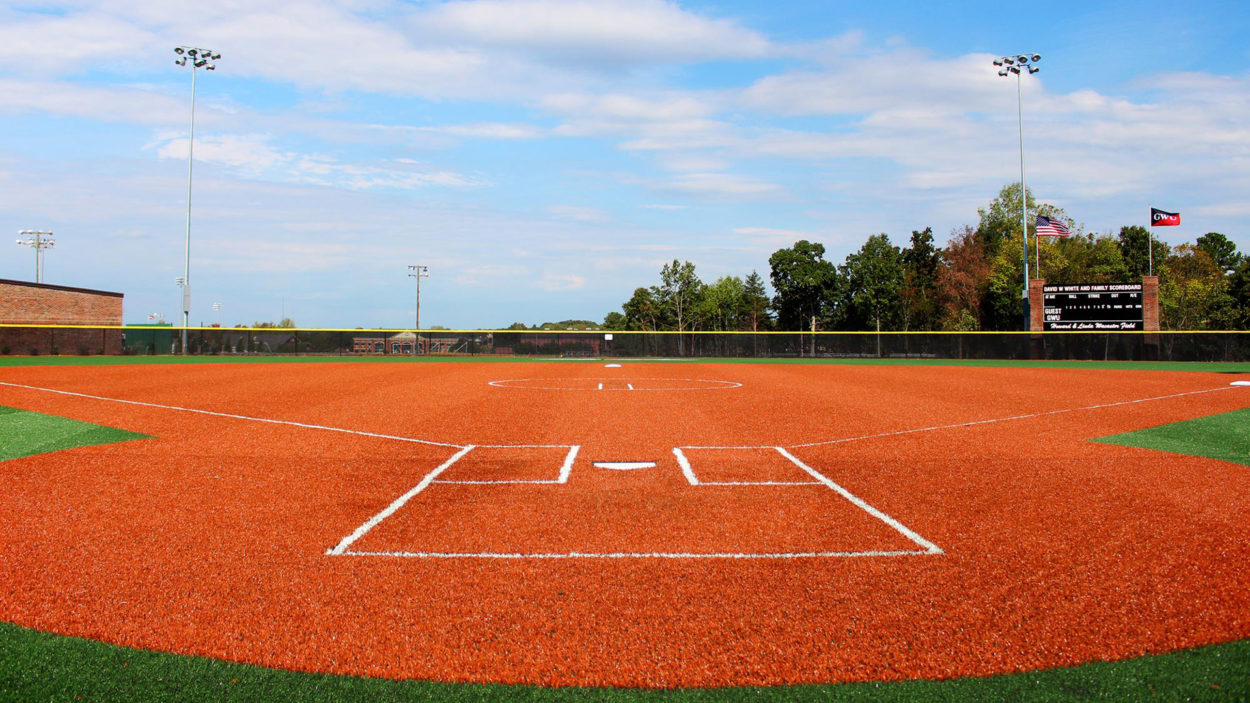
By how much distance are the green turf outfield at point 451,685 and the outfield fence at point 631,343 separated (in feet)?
115

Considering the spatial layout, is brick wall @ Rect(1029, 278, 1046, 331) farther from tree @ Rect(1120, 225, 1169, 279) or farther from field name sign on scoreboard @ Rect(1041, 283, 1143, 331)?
tree @ Rect(1120, 225, 1169, 279)

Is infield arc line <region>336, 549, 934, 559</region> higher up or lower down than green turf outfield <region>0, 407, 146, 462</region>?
lower down

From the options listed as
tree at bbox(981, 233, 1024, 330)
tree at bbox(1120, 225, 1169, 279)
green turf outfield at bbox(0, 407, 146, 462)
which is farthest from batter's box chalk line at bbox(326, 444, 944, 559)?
tree at bbox(1120, 225, 1169, 279)

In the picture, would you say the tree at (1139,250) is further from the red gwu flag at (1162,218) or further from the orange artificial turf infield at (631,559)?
the orange artificial turf infield at (631,559)

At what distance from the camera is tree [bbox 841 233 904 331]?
→ 74.6 m

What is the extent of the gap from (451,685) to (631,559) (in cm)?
183

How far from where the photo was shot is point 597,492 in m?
6.60

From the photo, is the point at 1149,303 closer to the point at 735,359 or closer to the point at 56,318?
the point at 735,359

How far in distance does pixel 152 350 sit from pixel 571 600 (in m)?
39.2

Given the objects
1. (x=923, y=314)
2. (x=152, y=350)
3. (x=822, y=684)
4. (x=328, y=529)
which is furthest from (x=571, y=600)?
(x=923, y=314)

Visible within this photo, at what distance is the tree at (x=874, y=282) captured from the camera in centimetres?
7462

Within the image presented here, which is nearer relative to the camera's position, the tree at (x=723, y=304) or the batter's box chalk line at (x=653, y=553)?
the batter's box chalk line at (x=653, y=553)

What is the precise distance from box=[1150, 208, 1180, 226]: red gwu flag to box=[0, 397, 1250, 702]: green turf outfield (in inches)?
1576

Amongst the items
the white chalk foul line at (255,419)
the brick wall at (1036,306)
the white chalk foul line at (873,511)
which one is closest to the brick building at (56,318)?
the white chalk foul line at (255,419)
